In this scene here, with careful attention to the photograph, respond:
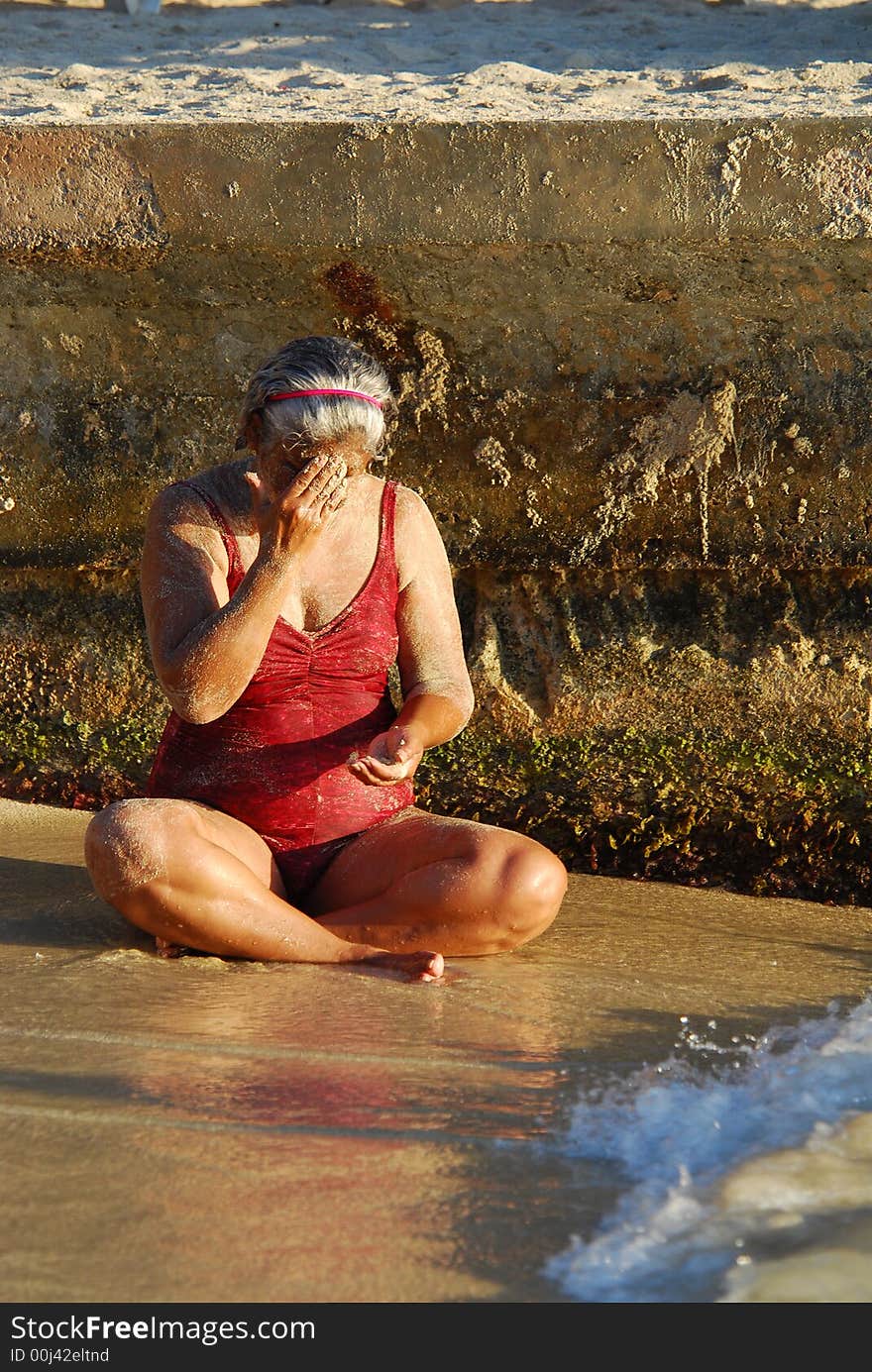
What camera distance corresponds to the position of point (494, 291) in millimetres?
3742

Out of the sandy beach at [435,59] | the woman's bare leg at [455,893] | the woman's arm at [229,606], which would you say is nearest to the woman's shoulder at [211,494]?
the woman's arm at [229,606]

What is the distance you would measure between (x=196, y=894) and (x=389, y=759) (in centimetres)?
46

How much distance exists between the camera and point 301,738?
119 inches

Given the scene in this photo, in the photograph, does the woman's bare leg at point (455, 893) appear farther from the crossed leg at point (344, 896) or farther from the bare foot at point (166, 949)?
the bare foot at point (166, 949)

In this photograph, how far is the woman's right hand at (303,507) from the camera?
2.72m

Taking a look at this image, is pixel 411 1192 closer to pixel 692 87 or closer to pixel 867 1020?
pixel 867 1020

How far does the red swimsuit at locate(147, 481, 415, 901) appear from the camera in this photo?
301 cm

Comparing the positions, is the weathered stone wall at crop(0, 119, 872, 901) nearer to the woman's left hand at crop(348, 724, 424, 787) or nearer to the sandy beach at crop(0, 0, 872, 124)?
the sandy beach at crop(0, 0, 872, 124)

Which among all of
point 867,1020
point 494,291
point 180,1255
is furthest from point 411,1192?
point 494,291

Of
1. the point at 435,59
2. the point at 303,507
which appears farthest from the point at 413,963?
the point at 435,59

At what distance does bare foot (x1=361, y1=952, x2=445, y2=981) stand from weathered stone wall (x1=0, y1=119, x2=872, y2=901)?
1151mm

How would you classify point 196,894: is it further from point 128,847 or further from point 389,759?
point 389,759

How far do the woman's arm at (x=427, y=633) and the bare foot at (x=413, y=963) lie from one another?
1.49 feet
